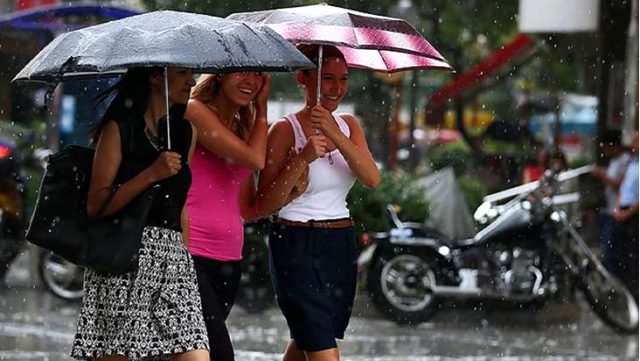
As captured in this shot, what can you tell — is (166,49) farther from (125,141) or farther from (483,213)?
(483,213)

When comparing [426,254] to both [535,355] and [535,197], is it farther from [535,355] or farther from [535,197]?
[535,355]

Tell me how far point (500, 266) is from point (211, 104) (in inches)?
282

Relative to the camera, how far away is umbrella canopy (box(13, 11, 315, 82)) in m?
4.60

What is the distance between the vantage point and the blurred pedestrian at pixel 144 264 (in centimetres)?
473

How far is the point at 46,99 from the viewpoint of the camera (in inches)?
201

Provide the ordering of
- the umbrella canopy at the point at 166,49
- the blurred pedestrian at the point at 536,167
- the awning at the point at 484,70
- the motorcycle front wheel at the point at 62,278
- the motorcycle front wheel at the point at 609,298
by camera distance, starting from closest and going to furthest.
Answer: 1. the umbrella canopy at the point at 166,49
2. the motorcycle front wheel at the point at 609,298
3. the motorcycle front wheel at the point at 62,278
4. the blurred pedestrian at the point at 536,167
5. the awning at the point at 484,70

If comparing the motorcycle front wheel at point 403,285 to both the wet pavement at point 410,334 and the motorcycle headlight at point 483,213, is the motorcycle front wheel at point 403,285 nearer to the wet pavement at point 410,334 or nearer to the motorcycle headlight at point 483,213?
the wet pavement at point 410,334

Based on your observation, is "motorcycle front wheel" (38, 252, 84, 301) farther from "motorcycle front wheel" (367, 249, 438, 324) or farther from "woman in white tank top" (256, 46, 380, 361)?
"woman in white tank top" (256, 46, 380, 361)

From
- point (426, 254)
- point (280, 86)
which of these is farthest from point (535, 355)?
point (280, 86)

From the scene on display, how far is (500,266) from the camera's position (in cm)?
1222

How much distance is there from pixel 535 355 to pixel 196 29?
19.5 ft

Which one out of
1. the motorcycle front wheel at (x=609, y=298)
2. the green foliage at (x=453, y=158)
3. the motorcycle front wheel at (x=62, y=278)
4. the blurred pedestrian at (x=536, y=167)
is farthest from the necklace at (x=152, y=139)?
the green foliage at (x=453, y=158)

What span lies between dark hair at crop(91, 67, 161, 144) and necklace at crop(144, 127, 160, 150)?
0.06m

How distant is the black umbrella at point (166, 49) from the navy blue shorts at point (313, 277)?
0.86m
